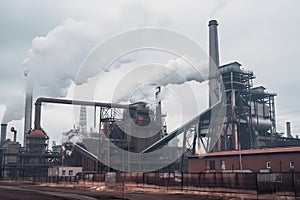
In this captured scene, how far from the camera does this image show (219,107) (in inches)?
2940

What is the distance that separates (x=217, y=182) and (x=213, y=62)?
45905 millimetres

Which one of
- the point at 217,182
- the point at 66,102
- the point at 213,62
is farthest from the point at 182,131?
the point at 217,182

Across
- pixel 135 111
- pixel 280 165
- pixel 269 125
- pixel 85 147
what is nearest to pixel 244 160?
pixel 280 165

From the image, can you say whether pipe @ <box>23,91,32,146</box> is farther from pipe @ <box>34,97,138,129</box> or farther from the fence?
the fence

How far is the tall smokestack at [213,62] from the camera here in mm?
77188

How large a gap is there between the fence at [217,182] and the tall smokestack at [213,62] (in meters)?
31.5

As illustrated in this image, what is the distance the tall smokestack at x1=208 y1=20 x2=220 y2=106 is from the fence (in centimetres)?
3151

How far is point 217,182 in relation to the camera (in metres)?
36.6

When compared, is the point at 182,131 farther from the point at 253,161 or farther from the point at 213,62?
the point at 253,161

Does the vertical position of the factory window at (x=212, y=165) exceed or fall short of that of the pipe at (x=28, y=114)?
it falls short

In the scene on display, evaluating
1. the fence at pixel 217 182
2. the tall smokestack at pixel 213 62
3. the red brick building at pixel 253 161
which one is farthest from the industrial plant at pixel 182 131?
the fence at pixel 217 182

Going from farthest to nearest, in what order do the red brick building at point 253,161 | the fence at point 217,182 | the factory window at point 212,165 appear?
1. the factory window at point 212,165
2. the red brick building at point 253,161
3. the fence at point 217,182

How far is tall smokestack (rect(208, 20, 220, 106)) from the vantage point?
253 feet

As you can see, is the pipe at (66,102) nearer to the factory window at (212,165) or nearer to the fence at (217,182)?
the factory window at (212,165)
